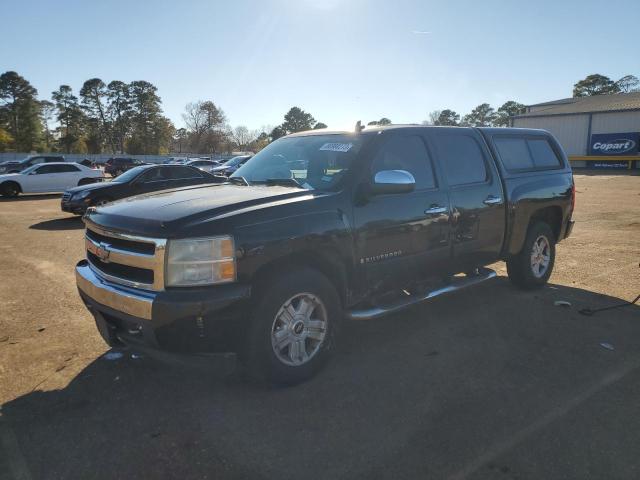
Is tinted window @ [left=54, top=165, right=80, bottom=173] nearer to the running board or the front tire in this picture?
the running board

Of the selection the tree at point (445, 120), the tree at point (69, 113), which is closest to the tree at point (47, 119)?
the tree at point (69, 113)

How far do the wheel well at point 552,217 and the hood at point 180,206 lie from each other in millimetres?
3569

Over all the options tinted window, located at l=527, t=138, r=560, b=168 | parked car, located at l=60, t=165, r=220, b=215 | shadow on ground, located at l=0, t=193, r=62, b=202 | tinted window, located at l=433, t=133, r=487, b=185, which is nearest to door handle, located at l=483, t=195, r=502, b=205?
tinted window, located at l=433, t=133, r=487, b=185

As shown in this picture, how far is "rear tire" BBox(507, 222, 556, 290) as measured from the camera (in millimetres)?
5945

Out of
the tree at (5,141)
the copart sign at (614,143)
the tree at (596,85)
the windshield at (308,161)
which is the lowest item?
the windshield at (308,161)

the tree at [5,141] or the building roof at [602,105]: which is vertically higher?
the building roof at [602,105]

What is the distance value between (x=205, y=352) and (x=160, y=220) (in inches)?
36.1

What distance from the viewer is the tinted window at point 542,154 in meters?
6.17

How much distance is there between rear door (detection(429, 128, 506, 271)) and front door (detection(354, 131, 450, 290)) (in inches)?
7.3

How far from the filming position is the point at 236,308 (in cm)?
322

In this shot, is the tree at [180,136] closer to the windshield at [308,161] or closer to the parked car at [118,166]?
the parked car at [118,166]

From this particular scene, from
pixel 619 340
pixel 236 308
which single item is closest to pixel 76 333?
pixel 236 308

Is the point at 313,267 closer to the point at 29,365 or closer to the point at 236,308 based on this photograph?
the point at 236,308

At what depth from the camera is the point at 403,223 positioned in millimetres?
4297
